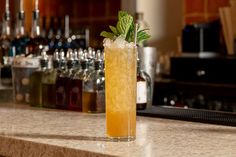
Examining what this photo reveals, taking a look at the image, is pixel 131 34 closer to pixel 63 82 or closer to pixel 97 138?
pixel 97 138

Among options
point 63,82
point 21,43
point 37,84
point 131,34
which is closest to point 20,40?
point 21,43

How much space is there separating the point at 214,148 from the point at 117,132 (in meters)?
0.22

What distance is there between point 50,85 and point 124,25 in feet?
1.99

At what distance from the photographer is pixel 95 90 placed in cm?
168

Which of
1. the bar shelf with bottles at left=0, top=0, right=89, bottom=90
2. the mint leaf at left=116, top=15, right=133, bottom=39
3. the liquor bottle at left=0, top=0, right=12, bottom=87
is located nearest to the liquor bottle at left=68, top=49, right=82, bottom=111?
the bar shelf with bottles at left=0, top=0, right=89, bottom=90

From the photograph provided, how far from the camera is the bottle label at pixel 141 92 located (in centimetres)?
167

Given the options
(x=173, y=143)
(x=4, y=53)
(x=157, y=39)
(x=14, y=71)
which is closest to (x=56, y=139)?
(x=173, y=143)

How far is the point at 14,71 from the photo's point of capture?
1991mm

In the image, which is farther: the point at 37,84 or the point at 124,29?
the point at 37,84

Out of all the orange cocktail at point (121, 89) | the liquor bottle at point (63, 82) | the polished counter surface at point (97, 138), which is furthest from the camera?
the liquor bottle at point (63, 82)

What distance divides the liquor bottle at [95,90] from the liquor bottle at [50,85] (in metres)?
0.16

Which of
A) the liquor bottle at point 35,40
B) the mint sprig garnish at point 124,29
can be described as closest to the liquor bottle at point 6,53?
the liquor bottle at point 35,40

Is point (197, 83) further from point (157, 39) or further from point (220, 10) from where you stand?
point (157, 39)

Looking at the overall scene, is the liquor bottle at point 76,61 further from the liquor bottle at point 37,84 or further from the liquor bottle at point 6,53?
the liquor bottle at point 6,53
